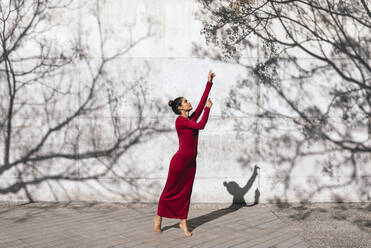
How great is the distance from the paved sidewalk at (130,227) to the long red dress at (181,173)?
370 millimetres

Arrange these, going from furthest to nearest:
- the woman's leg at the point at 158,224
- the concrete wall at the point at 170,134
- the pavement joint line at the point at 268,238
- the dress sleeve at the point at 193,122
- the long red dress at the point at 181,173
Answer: the concrete wall at the point at 170,134, the woman's leg at the point at 158,224, the long red dress at the point at 181,173, the pavement joint line at the point at 268,238, the dress sleeve at the point at 193,122

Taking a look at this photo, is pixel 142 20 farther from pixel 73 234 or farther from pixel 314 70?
pixel 73 234

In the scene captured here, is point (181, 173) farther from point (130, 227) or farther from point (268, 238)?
point (268, 238)

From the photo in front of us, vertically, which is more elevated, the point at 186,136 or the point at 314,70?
the point at 314,70

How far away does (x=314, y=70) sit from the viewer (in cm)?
736

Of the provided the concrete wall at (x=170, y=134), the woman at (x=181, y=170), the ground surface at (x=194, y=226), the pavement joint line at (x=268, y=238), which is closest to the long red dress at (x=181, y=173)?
the woman at (x=181, y=170)

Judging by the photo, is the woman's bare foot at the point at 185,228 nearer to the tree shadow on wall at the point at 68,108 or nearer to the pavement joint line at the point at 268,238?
the pavement joint line at the point at 268,238

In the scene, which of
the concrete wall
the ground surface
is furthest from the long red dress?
the concrete wall

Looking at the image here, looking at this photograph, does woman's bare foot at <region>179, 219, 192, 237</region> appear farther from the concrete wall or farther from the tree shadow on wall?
the tree shadow on wall

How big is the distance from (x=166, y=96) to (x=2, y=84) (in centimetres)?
300

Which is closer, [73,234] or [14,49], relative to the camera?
[73,234]

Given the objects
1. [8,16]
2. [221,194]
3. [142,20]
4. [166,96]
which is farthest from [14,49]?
[221,194]

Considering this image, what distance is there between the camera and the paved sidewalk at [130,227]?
5.18 meters

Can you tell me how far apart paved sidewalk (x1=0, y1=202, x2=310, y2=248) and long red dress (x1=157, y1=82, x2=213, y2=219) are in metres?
0.37
